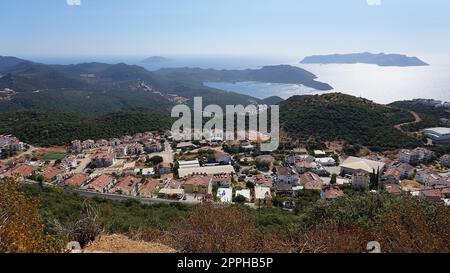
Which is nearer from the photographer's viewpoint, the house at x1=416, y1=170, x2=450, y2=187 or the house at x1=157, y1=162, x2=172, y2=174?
the house at x1=416, y1=170, x2=450, y2=187

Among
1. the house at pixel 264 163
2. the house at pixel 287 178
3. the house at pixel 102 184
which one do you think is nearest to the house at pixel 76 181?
the house at pixel 102 184

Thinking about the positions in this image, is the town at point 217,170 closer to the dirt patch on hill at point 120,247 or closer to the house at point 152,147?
the house at point 152,147

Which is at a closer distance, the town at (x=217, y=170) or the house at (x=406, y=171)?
the town at (x=217, y=170)

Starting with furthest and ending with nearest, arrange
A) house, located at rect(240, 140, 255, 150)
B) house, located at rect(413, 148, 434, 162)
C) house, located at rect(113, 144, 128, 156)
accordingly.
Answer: house, located at rect(113, 144, 128, 156), house, located at rect(240, 140, 255, 150), house, located at rect(413, 148, 434, 162)

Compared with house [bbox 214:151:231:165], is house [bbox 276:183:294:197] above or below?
below

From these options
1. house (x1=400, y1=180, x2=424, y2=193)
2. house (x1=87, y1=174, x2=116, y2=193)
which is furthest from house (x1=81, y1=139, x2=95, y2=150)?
house (x1=400, y1=180, x2=424, y2=193)

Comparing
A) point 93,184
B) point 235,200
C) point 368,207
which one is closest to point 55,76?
point 93,184

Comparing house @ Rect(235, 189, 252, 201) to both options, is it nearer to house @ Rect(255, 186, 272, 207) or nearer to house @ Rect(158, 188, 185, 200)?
house @ Rect(255, 186, 272, 207)
